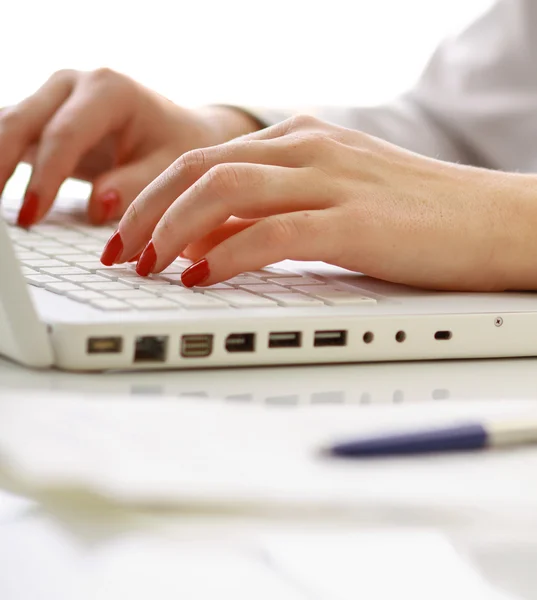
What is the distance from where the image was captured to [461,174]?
0.67 m

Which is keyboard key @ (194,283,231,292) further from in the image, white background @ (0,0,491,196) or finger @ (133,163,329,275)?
white background @ (0,0,491,196)

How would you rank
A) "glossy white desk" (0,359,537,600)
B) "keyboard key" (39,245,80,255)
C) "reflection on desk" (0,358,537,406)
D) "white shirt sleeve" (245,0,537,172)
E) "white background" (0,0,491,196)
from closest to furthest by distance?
"glossy white desk" (0,359,537,600), "reflection on desk" (0,358,537,406), "keyboard key" (39,245,80,255), "white shirt sleeve" (245,0,537,172), "white background" (0,0,491,196)

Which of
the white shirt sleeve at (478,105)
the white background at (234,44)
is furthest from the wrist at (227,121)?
the white background at (234,44)

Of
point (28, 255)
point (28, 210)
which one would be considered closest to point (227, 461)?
point (28, 255)

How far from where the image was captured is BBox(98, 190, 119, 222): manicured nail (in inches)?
34.3

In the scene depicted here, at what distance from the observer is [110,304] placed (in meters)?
0.51

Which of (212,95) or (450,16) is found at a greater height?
(450,16)

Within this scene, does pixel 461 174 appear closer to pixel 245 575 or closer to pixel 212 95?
pixel 245 575

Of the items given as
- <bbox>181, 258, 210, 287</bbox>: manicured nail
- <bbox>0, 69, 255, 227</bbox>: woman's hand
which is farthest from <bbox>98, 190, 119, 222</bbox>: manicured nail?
<bbox>181, 258, 210, 287</bbox>: manicured nail

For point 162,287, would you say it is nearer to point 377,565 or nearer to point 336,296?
point 336,296

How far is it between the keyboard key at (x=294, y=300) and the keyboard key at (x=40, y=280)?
0.40ft

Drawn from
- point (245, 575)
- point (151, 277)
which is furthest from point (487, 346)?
point (245, 575)

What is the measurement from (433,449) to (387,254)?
24cm

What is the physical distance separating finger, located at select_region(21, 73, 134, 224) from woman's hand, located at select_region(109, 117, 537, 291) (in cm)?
28
